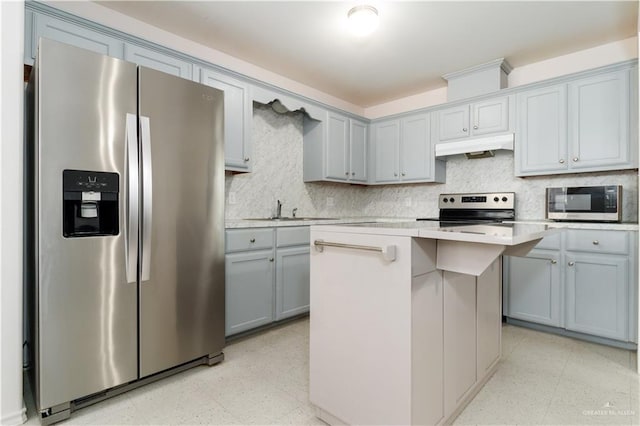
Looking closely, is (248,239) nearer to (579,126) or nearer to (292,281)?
(292,281)

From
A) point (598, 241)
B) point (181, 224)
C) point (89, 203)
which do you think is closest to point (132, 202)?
point (89, 203)

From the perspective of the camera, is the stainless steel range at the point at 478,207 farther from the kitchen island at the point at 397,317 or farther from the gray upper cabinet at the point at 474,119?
the kitchen island at the point at 397,317

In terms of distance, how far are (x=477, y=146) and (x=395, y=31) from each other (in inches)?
54.2

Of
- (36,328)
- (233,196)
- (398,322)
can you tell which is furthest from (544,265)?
(36,328)

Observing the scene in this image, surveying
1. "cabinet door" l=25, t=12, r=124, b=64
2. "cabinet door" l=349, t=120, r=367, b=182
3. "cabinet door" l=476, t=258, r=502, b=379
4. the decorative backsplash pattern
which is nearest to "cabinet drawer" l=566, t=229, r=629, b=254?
the decorative backsplash pattern

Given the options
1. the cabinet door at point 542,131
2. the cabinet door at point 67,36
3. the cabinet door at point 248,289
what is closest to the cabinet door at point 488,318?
the cabinet door at point 542,131

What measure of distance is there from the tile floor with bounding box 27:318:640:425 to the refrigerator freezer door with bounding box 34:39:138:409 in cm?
24

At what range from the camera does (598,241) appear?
264cm

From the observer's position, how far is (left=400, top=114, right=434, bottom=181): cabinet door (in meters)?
3.82

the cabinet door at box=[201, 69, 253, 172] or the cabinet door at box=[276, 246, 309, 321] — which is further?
the cabinet door at box=[276, 246, 309, 321]

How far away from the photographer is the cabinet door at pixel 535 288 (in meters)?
2.87

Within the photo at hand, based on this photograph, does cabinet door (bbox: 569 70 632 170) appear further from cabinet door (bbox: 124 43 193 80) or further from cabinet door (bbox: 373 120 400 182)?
cabinet door (bbox: 124 43 193 80)

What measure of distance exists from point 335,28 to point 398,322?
237 cm

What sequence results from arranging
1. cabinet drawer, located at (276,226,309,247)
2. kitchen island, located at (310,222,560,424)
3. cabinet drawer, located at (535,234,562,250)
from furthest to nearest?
cabinet drawer, located at (276,226,309,247)
cabinet drawer, located at (535,234,562,250)
kitchen island, located at (310,222,560,424)
